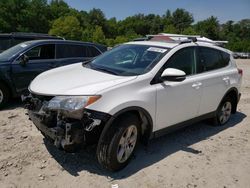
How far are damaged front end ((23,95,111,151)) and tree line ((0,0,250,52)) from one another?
5881 cm

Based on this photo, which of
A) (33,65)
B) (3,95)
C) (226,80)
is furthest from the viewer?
(33,65)

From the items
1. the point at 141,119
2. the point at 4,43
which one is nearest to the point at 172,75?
the point at 141,119

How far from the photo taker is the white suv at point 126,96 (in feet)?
10.9

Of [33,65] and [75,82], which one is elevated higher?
[75,82]

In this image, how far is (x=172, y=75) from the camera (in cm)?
395

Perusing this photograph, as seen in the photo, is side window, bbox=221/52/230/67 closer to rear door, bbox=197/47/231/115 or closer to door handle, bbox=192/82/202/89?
rear door, bbox=197/47/231/115

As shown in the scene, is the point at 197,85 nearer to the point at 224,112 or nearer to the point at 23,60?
the point at 224,112

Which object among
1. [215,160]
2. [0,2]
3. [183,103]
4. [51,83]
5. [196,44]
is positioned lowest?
[215,160]

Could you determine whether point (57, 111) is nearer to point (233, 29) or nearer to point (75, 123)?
point (75, 123)

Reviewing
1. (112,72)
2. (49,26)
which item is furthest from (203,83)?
(49,26)

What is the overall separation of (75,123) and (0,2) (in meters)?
64.4

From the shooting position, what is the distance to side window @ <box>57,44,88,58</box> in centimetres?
715

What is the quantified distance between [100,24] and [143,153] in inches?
3606

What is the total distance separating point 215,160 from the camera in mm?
4316
